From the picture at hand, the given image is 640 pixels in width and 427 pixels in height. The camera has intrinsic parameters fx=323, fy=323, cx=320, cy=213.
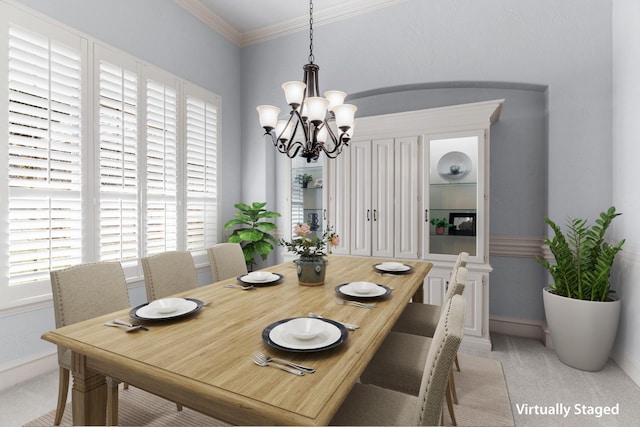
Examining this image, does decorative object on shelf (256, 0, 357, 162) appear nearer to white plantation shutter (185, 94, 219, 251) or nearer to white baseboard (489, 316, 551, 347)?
white plantation shutter (185, 94, 219, 251)

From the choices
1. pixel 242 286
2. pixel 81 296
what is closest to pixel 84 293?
pixel 81 296

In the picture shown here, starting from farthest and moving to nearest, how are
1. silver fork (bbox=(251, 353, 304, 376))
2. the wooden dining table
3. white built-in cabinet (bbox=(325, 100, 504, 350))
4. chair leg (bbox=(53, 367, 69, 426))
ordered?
white built-in cabinet (bbox=(325, 100, 504, 350))
chair leg (bbox=(53, 367, 69, 426))
silver fork (bbox=(251, 353, 304, 376))
the wooden dining table

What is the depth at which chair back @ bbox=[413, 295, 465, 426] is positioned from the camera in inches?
34.7

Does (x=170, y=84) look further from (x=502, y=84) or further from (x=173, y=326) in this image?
(x=502, y=84)

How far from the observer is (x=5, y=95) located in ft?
7.18

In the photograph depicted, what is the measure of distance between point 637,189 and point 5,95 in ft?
14.6

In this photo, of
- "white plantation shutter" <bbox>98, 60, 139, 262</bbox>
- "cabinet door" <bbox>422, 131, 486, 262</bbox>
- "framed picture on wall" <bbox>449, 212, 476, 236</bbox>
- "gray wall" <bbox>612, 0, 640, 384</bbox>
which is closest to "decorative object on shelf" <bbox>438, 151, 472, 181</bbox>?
"cabinet door" <bbox>422, 131, 486, 262</bbox>

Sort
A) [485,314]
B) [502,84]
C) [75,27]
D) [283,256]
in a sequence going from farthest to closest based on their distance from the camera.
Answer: [283,256], [502,84], [485,314], [75,27]

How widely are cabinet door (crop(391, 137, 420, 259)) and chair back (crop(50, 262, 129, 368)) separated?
7.77ft

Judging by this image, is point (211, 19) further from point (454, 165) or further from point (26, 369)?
point (26, 369)

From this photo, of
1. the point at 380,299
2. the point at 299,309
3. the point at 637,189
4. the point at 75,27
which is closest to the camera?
the point at 299,309

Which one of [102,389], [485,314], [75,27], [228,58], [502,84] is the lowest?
[485,314]

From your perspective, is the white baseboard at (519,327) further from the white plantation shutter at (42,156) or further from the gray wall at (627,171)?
the white plantation shutter at (42,156)

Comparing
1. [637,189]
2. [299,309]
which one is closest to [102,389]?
[299,309]
